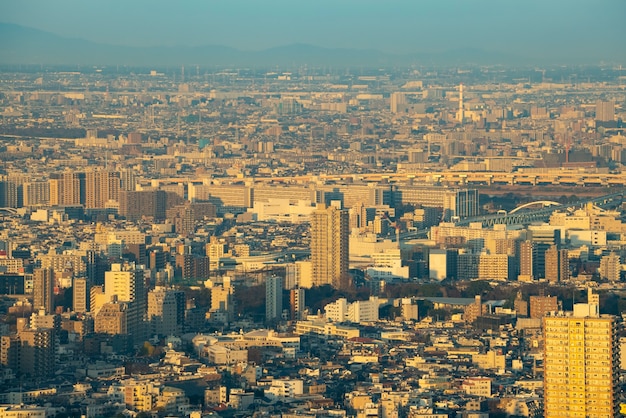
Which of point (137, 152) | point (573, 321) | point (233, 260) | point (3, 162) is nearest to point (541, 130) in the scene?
point (137, 152)

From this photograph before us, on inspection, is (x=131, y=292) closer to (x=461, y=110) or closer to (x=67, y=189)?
(x=67, y=189)

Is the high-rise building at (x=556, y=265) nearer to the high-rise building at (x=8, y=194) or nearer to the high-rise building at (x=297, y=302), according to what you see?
the high-rise building at (x=297, y=302)

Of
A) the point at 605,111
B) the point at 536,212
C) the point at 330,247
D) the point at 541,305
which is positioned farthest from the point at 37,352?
the point at 605,111

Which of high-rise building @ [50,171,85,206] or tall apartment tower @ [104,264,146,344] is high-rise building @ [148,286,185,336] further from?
high-rise building @ [50,171,85,206]

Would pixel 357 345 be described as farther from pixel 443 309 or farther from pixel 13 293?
pixel 13 293

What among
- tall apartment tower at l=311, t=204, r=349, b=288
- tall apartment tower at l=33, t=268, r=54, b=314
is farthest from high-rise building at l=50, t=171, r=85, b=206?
tall apartment tower at l=33, t=268, r=54, b=314

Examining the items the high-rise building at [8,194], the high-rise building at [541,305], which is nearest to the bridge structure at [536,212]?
the high-rise building at [8,194]
